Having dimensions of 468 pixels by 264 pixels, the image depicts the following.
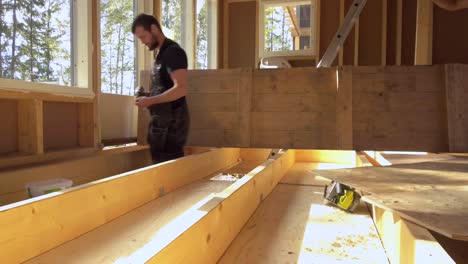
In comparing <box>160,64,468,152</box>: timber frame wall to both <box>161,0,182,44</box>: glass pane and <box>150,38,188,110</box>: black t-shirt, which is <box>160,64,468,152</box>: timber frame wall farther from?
<box>161,0,182,44</box>: glass pane

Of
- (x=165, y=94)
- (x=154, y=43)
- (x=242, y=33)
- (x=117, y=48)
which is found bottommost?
(x=165, y=94)

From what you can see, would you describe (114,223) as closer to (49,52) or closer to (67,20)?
(49,52)

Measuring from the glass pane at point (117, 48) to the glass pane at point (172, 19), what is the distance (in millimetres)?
773

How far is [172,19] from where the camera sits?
4609 millimetres

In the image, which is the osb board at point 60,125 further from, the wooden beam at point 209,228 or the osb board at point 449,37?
the osb board at point 449,37

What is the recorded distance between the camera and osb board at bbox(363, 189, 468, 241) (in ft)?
3.08

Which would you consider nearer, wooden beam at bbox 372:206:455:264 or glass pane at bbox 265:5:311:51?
wooden beam at bbox 372:206:455:264

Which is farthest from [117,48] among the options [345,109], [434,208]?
[434,208]

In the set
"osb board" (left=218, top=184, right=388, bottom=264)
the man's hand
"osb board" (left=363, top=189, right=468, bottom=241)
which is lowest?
"osb board" (left=218, top=184, right=388, bottom=264)

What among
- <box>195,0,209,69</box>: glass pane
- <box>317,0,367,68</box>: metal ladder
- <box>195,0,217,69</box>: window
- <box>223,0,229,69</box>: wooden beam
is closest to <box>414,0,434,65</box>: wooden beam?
<box>317,0,367,68</box>: metal ladder

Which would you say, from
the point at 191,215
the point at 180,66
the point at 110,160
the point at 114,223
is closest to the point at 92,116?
the point at 110,160

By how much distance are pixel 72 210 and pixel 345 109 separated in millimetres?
2141

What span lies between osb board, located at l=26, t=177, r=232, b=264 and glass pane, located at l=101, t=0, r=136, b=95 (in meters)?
1.80

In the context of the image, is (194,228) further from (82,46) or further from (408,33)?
(408,33)
